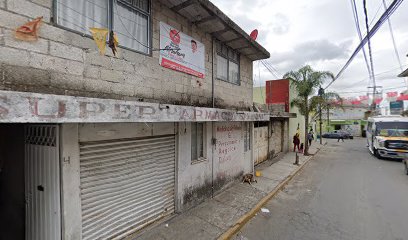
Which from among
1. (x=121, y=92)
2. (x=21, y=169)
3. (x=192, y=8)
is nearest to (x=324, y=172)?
(x=192, y=8)

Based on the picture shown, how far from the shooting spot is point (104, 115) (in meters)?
3.15

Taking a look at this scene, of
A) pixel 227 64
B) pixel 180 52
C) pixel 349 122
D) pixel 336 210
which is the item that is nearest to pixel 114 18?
pixel 180 52

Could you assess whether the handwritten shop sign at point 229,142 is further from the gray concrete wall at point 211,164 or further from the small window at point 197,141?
the small window at point 197,141

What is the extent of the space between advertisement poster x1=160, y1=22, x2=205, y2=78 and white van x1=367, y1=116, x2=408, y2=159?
1476cm

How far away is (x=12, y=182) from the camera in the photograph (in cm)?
421

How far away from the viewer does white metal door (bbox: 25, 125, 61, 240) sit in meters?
3.44

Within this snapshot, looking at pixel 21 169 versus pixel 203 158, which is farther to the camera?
pixel 203 158

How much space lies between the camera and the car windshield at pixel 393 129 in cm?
1477

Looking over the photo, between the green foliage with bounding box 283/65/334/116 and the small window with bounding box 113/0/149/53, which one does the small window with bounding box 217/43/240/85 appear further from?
the green foliage with bounding box 283/65/334/116

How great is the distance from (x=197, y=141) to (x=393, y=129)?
15.8m

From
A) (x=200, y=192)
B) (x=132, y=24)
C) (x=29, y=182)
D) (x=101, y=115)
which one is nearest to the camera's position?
(x=101, y=115)

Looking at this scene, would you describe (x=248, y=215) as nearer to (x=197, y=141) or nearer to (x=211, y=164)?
(x=211, y=164)

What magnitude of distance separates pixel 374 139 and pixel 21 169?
780 inches

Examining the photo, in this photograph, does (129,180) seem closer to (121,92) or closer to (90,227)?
(90,227)
